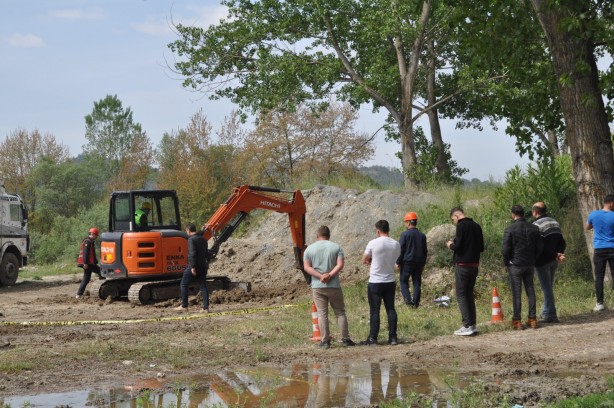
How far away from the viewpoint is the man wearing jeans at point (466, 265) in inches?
559

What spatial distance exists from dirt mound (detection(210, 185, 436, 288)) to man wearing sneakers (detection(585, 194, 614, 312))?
992 centimetres

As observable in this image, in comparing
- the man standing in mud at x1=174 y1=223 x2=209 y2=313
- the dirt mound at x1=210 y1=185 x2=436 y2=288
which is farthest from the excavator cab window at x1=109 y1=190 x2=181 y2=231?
the dirt mound at x1=210 y1=185 x2=436 y2=288

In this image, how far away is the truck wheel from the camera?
1216 inches

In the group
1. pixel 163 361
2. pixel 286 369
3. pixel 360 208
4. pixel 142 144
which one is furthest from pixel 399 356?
pixel 142 144

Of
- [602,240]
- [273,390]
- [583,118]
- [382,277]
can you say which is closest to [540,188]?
[583,118]

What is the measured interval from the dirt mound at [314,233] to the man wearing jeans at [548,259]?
1008 centimetres

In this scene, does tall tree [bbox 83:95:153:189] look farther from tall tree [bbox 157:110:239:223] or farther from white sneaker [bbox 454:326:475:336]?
white sneaker [bbox 454:326:475:336]

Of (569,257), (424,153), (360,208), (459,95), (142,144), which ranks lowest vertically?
(569,257)

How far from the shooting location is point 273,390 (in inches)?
416

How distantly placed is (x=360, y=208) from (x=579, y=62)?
13.2 meters

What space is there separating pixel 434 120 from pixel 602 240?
22845 mm

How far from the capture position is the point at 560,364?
11.8 meters

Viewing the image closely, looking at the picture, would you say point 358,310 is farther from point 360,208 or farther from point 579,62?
point 360,208

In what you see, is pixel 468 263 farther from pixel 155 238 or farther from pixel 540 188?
pixel 155 238
